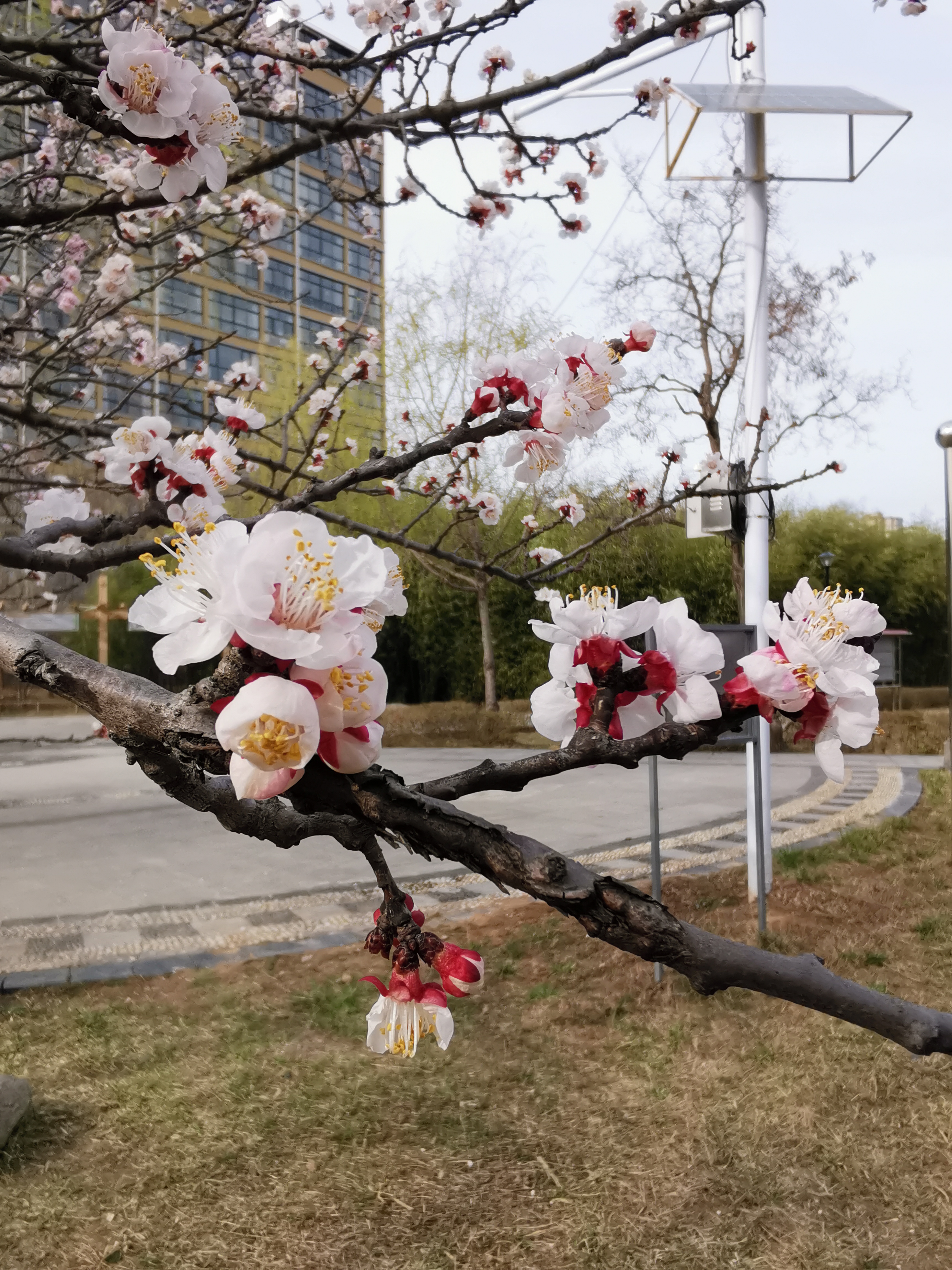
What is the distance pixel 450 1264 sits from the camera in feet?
7.02

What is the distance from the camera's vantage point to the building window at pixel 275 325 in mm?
34844

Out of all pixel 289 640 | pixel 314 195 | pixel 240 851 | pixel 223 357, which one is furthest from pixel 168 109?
pixel 314 195

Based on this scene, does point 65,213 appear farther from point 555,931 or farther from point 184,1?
point 555,931

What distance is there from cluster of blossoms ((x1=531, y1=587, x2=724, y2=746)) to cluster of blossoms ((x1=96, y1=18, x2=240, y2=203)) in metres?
1.15

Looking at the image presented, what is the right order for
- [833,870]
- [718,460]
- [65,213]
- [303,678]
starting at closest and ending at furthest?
[303,678], [65,213], [718,460], [833,870]

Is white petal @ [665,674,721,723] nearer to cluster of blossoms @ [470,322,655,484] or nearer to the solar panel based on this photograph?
cluster of blossoms @ [470,322,655,484]

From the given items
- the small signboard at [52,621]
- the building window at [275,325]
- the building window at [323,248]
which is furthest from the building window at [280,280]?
the small signboard at [52,621]

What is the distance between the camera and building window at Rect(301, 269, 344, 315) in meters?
33.7

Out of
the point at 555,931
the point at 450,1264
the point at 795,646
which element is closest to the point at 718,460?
the point at 555,931

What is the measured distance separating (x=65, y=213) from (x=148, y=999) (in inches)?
108

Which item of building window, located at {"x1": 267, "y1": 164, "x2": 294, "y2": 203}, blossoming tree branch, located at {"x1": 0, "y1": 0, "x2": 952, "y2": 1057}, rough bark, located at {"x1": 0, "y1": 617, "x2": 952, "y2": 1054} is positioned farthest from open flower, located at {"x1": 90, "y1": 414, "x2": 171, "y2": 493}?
building window, located at {"x1": 267, "y1": 164, "x2": 294, "y2": 203}

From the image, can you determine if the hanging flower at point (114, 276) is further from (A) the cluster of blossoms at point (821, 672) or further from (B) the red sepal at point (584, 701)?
(A) the cluster of blossoms at point (821, 672)

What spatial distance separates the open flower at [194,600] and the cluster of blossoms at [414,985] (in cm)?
32

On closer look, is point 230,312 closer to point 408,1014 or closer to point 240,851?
point 240,851
